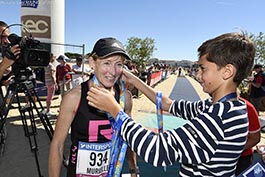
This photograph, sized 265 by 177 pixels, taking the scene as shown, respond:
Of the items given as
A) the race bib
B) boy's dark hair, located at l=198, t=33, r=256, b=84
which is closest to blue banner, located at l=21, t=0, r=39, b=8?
the race bib

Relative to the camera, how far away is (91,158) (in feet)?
5.21

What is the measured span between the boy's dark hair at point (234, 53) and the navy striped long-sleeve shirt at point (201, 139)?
0.17 meters

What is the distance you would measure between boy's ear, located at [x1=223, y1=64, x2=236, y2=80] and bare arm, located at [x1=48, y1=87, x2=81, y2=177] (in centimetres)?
92

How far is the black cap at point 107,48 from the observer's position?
1381 mm

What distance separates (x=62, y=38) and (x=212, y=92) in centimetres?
1210

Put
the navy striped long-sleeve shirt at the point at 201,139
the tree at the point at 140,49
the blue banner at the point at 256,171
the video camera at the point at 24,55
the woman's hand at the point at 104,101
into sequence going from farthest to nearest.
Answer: the tree at the point at 140,49 < the video camera at the point at 24,55 < the blue banner at the point at 256,171 < the woman's hand at the point at 104,101 < the navy striped long-sleeve shirt at the point at 201,139

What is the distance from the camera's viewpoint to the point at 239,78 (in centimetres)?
109

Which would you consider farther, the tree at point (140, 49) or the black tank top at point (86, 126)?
the tree at point (140, 49)

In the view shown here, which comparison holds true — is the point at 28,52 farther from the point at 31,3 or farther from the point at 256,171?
the point at 31,3

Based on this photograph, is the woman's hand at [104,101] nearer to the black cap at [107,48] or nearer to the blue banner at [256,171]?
the black cap at [107,48]

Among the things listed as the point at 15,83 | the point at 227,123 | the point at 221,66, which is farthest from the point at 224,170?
the point at 15,83

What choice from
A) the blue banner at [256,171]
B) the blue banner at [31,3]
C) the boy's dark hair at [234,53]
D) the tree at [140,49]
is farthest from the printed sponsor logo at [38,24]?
the tree at [140,49]

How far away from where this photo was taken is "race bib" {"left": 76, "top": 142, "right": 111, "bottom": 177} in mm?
1566

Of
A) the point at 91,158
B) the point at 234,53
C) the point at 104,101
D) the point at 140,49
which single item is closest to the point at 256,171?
the point at 234,53
